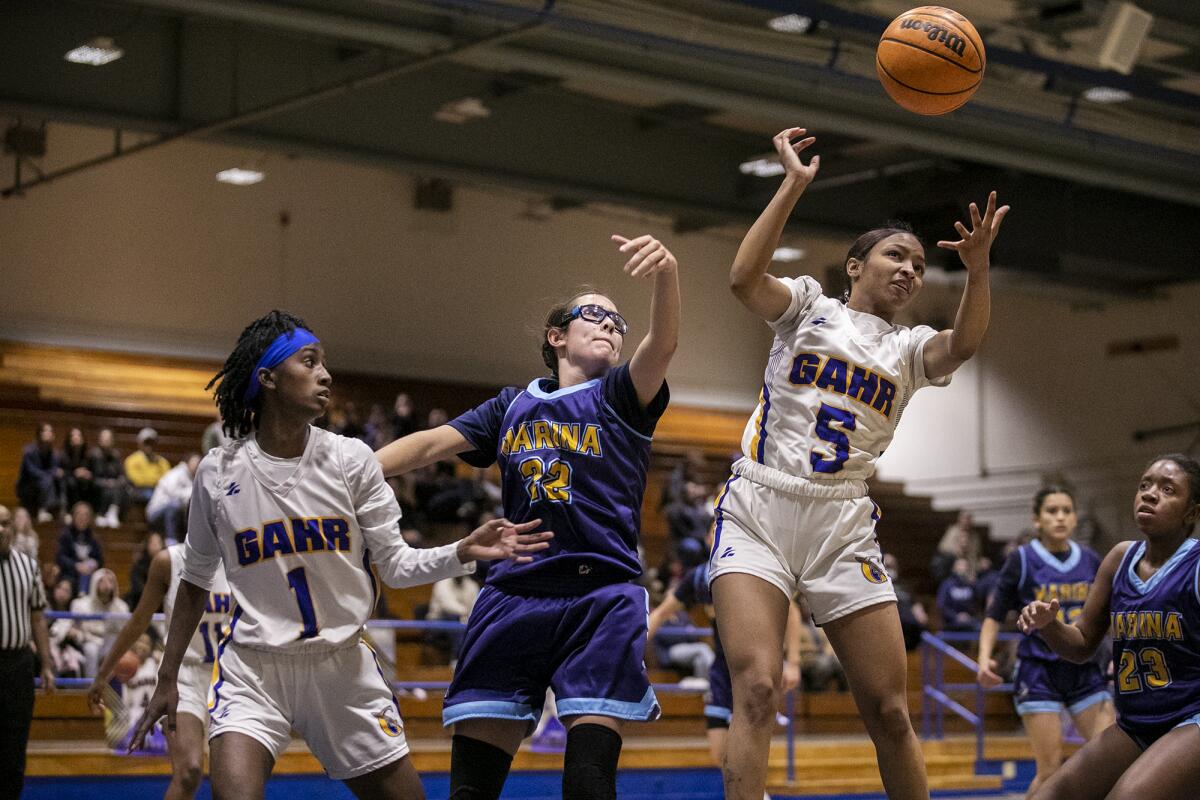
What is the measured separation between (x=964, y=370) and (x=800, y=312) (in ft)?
63.7

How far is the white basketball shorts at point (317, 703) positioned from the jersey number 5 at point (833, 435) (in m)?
1.54

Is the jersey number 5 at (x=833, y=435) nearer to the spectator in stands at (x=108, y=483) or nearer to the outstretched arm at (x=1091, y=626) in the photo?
the outstretched arm at (x=1091, y=626)

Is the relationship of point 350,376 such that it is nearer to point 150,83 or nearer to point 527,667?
point 150,83

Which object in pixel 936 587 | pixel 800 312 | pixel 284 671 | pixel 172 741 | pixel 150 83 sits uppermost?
pixel 150 83

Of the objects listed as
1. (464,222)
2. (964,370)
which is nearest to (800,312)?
(464,222)

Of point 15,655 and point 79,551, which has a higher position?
point 15,655

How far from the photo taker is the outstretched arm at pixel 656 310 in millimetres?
4324

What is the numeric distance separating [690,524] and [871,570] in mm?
12090

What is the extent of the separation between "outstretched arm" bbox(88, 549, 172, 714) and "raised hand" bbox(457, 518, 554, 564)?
Result: 7.31ft

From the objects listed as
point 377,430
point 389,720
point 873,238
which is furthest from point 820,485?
point 377,430

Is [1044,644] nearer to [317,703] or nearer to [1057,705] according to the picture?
[1057,705]

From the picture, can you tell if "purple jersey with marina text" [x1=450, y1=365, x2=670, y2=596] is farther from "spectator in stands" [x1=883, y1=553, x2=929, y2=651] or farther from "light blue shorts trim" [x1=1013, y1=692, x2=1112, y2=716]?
"spectator in stands" [x1=883, y1=553, x2=929, y2=651]

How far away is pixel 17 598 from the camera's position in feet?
27.2

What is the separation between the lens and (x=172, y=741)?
6.99 meters
